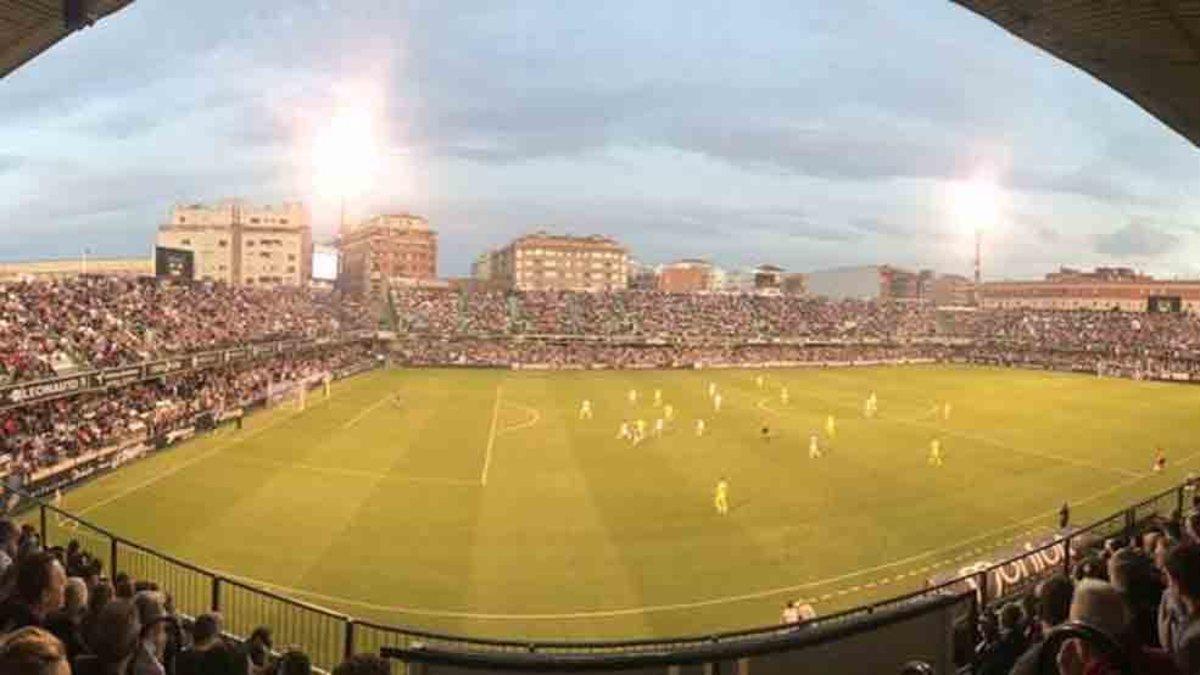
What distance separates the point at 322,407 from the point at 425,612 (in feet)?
105

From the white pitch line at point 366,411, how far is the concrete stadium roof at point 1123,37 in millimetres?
35206

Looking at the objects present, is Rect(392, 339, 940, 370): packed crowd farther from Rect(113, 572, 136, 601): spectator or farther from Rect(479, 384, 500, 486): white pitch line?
Rect(113, 572, 136, 601): spectator

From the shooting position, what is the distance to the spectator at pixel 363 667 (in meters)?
3.64

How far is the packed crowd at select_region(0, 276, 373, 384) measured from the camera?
109 feet

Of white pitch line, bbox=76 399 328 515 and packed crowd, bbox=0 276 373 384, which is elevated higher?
packed crowd, bbox=0 276 373 384

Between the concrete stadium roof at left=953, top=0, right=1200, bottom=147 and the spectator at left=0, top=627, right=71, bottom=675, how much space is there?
9735mm

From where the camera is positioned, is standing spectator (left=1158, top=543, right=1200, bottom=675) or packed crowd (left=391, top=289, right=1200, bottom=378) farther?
packed crowd (left=391, top=289, right=1200, bottom=378)

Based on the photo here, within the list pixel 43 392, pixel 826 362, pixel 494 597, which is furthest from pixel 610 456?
pixel 826 362

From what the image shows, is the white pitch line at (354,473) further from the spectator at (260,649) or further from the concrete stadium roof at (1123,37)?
the concrete stadium roof at (1123,37)

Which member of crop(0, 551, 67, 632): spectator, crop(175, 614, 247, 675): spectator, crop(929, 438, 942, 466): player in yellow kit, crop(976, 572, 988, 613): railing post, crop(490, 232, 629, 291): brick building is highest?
crop(490, 232, 629, 291): brick building

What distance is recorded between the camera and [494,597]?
18.3m

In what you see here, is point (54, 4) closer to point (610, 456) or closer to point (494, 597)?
point (494, 597)

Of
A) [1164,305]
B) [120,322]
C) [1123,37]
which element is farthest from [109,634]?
[1164,305]

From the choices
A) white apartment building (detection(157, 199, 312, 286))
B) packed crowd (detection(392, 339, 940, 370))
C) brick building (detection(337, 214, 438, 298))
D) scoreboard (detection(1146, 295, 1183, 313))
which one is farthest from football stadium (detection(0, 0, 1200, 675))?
brick building (detection(337, 214, 438, 298))
